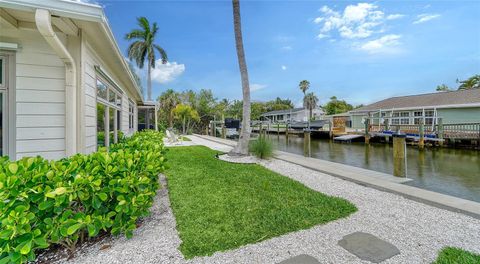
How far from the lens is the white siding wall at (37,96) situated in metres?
3.07

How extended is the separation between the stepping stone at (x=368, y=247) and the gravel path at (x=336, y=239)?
0.07 metres

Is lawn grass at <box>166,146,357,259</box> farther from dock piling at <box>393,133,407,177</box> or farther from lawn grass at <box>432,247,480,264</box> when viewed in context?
dock piling at <box>393,133,407,177</box>

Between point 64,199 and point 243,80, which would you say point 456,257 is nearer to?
point 64,199

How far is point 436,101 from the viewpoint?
2194 centimetres

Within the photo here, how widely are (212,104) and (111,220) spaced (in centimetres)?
3274

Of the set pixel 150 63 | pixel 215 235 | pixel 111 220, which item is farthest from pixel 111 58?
pixel 150 63

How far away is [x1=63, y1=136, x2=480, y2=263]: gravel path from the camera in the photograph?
238 centimetres

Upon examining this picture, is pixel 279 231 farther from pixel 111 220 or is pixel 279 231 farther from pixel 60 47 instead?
pixel 60 47

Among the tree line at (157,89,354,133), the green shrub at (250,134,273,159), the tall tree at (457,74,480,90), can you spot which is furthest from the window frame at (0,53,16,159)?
the tall tree at (457,74,480,90)

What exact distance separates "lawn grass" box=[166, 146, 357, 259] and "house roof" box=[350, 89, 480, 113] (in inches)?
909

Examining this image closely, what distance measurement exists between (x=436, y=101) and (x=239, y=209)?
26.9m

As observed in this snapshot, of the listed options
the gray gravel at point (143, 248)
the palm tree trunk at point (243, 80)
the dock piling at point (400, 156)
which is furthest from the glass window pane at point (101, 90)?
the dock piling at point (400, 156)

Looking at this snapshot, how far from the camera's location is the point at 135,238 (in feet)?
9.13

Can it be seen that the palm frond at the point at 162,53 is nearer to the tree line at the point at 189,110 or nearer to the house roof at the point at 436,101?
the tree line at the point at 189,110
